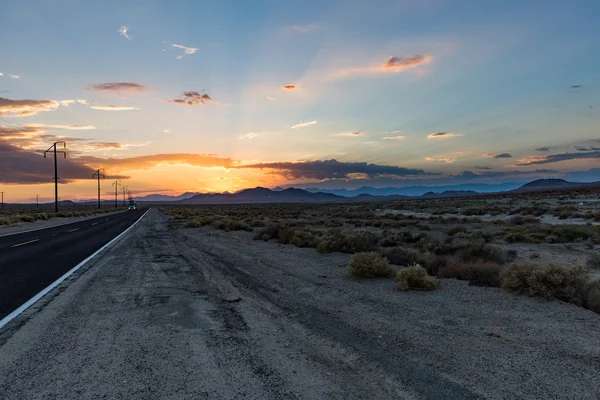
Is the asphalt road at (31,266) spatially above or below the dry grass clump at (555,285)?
below

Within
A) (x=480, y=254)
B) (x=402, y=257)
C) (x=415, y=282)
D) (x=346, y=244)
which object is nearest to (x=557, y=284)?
(x=415, y=282)

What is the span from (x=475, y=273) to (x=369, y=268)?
263cm

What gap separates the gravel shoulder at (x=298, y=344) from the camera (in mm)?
4285

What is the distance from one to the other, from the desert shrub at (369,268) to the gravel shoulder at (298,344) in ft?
3.34

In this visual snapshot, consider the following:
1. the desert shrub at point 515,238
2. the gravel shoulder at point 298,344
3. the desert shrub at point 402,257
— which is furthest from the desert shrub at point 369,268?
the desert shrub at point 515,238

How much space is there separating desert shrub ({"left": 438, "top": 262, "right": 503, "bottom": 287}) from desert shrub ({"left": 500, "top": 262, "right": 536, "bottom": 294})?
0.63 m

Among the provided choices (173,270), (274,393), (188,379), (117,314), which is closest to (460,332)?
(274,393)

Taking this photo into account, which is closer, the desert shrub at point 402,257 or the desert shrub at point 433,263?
the desert shrub at point 433,263

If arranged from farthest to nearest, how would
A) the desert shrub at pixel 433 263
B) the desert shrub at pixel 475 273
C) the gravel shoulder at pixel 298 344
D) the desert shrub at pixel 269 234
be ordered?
the desert shrub at pixel 269 234, the desert shrub at pixel 433 263, the desert shrub at pixel 475 273, the gravel shoulder at pixel 298 344

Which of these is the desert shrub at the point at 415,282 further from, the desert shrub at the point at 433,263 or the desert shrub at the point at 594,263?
the desert shrub at the point at 594,263

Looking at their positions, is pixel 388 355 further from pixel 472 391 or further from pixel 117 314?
pixel 117 314

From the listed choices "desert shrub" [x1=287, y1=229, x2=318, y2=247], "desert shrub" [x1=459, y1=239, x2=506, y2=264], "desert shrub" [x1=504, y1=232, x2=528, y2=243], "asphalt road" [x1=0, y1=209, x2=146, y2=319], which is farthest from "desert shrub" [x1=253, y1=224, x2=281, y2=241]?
"desert shrub" [x1=504, y1=232, x2=528, y2=243]

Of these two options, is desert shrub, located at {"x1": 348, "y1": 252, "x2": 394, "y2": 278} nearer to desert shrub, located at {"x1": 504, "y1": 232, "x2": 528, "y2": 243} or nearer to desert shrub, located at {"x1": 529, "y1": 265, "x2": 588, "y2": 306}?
desert shrub, located at {"x1": 529, "y1": 265, "x2": 588, "y2": 306}

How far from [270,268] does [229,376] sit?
7861mm
